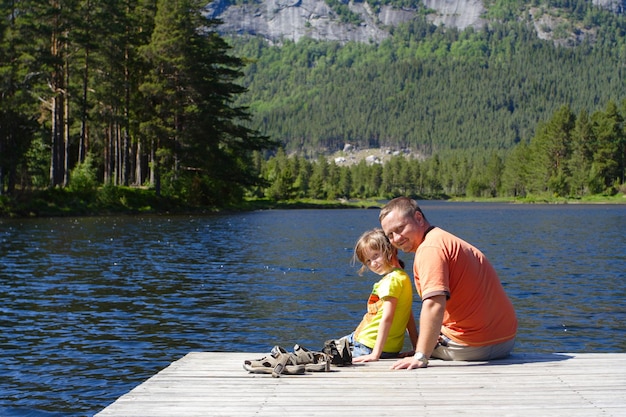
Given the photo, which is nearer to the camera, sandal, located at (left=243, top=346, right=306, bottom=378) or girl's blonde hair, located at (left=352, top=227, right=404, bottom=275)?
sandal, located at (left=243, top=346, right=306, bottom=378)

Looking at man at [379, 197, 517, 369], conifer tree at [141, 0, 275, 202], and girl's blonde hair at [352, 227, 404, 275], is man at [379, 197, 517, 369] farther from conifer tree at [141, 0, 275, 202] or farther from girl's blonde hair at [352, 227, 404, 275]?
conifer tree at [141, 0, 275, 202]

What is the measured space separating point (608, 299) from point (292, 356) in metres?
14.6

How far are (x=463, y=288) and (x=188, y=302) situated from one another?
12.6 metres

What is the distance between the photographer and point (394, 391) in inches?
285

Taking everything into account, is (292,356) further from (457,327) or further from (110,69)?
(110,69)

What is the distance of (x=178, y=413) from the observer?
652 centimetres

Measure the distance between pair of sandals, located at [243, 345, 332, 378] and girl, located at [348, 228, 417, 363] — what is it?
65cm

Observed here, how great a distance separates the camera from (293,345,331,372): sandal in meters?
8.16

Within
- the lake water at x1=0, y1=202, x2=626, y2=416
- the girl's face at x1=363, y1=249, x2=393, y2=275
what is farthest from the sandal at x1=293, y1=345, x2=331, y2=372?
the lake water at x1=0, y1=202, x2=626, y2=416

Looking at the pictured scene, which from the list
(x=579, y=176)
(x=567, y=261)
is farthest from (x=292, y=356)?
Answer: (x=579, y=176)

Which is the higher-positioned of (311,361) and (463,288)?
(463,288)

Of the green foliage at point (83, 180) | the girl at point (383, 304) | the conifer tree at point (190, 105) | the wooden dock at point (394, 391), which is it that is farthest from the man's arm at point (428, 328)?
the conifer tree at point (190, 105)

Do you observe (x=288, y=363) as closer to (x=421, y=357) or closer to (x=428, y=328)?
(x=421, y=357)

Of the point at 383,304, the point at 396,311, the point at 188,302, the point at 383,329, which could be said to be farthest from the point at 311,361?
the point at 188,302
